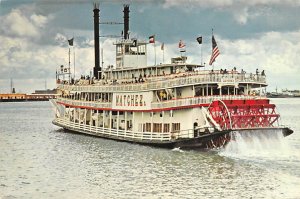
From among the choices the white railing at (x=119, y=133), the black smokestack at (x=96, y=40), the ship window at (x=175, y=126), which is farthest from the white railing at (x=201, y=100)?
the black smokestack at (x=96, y=40)

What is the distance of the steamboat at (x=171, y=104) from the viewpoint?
3158 centimetres

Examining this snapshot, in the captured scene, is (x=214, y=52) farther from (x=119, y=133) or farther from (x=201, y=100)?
(x=119, y=133)

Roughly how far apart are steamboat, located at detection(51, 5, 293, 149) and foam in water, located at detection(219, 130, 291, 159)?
0.21 meters

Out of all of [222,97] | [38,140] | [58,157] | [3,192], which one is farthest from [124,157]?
[38,140]

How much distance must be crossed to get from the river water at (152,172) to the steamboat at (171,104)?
121cm

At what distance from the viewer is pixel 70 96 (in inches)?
1977

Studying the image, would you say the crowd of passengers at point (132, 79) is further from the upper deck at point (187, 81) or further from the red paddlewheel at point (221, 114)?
the red paddlewheel at point (221, 114)

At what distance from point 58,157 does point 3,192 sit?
9.51 m

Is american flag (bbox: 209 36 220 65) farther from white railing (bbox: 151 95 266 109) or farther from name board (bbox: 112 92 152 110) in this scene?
name board (bbox: 112 92 152 110)

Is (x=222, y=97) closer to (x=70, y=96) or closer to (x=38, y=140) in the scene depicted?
(x=38, y=140)

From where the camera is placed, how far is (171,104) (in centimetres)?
3403

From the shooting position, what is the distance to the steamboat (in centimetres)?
3158

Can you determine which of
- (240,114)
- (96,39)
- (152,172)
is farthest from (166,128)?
(96,39)

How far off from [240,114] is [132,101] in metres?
8.94
